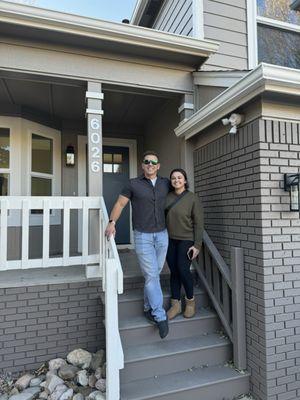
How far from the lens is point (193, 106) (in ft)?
12.3

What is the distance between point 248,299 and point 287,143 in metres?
1.33

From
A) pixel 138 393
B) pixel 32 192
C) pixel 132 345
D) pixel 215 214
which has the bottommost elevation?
pixel 138 393

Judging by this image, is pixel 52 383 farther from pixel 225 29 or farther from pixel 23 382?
pixel 225 29

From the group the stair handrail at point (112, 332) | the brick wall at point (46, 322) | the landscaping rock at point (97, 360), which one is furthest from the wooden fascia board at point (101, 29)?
the landscaping rock at point (97, 360)

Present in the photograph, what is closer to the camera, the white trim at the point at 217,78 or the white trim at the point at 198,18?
the white trim at the point at 217,78

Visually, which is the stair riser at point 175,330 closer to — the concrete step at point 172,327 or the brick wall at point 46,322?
the concrete step at point 172,327

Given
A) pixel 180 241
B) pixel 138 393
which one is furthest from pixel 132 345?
pixel 180 241

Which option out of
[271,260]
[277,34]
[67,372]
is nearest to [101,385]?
[67,372]

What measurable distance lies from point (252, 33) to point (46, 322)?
4361 mm

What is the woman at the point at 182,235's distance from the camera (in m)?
2.92

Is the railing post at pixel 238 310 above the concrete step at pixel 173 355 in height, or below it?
above

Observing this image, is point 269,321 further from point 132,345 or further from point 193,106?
point 193,106

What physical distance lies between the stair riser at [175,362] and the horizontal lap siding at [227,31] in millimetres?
3333

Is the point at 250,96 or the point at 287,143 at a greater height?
the point at 250,96
